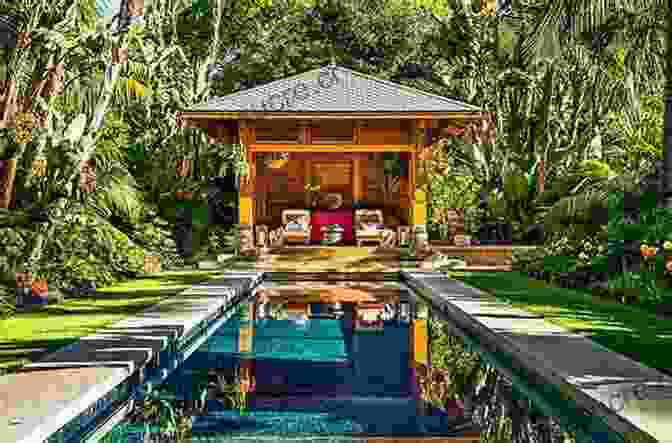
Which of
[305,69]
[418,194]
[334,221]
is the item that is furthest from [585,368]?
[305,69]

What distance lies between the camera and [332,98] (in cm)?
1731

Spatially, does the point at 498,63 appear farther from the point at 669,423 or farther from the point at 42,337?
the point at 669,423

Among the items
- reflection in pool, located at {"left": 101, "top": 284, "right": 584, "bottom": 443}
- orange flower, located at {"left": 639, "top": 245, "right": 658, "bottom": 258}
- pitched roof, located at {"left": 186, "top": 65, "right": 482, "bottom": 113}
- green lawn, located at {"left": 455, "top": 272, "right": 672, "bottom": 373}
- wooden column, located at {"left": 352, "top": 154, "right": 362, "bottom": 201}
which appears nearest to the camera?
reflection in pool, located at {"left": 101, "top": 284, "right": 584, "bottom": 443}

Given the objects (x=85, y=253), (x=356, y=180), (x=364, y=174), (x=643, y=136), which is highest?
(x=643, y=136)

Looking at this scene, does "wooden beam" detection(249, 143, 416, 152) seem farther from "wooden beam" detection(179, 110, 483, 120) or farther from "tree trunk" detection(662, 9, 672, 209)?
"tree trunk" detection(662, 9, 672, 209)

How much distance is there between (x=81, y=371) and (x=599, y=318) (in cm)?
558

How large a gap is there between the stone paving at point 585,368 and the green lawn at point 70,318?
12.9ft

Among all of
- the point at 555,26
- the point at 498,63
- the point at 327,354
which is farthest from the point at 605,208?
the point at 498,63

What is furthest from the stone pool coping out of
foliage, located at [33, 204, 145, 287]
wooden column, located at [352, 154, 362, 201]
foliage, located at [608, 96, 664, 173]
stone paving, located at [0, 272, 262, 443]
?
wooden column, located at [352, 154, 362, 201]

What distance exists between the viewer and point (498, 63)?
909 inches

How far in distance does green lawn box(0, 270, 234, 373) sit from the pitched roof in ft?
15.3

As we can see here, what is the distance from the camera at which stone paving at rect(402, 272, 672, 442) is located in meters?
4.64

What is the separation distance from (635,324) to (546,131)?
42.0 feet

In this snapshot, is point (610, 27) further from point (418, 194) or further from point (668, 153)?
point (418, 194)
